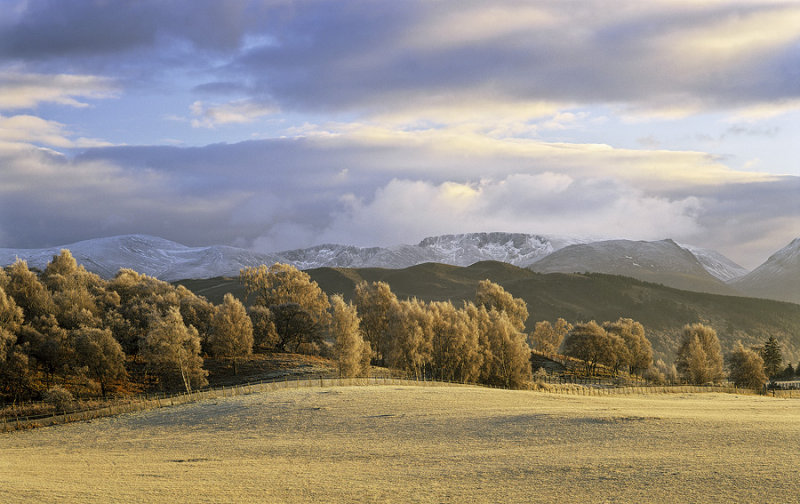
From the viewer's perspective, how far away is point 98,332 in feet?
283

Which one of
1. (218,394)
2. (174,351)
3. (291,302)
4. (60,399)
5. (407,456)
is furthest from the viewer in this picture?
(291,302)

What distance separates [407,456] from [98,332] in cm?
6714

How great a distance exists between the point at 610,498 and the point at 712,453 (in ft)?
31.2

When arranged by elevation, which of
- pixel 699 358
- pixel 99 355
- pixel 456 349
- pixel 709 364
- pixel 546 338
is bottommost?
pixel 709 364

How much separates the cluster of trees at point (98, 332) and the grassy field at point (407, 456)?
104ft

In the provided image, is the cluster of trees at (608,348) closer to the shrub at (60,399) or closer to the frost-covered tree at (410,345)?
the frost-covered tree at (410,345)

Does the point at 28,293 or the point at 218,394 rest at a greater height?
the point at 28,293

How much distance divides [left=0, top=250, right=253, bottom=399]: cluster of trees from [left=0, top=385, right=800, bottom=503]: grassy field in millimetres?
31781

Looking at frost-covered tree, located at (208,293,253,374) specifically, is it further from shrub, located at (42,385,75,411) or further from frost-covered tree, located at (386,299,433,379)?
shrub, located at (42,385,75,411)

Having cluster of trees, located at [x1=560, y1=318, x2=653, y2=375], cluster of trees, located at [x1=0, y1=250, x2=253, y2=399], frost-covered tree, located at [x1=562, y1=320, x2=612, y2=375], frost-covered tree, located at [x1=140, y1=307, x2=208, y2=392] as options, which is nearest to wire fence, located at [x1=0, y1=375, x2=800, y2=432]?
frost-covered tree, located at [x1=140, y1=307, x2=208, y2=392]

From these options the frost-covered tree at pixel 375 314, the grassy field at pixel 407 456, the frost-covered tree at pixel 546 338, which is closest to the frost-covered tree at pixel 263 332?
the frost-covered tree at pixel 375 314

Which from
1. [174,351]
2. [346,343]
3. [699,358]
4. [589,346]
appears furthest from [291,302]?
[699,358]

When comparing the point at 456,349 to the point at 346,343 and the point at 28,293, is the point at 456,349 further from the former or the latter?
the point at 28,293

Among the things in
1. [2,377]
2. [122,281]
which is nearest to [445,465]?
[2,377]
